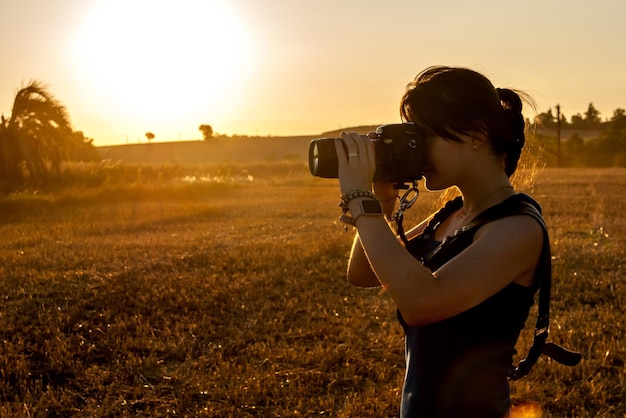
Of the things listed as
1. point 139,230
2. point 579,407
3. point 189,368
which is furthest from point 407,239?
point 139,230

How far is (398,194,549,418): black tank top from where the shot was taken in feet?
5.69

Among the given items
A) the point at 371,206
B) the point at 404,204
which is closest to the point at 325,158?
the point at 371,206

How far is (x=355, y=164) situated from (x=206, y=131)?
382ft

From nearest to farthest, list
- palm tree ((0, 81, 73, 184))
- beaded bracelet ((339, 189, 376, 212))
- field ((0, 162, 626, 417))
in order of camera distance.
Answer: beaded bracelet ((339, 189, 376, 212)), field ((0, 162, 626, 417)), palm tree ((0, 81, 73, 184))

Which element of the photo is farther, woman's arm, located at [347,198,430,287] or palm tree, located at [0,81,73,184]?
palm tree, located at [0,81,73,184]

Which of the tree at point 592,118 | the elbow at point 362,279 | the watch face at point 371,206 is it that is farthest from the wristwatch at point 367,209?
the tree at point 592,118

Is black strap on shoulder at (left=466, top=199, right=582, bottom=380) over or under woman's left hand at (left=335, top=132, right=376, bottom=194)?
under

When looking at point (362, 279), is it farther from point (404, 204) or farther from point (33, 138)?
point (33, 138)

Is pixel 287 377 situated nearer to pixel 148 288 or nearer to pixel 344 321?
pixel 344 321

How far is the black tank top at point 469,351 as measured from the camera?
1.73 meters

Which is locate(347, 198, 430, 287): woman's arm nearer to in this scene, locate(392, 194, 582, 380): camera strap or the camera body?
locate(392, 194, 582, 380): camera strap

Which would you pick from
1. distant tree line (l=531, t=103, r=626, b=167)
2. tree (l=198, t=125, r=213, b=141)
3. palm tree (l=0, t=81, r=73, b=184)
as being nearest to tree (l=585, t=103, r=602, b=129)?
distant tree line (l=531, t=103, r=626, b=167)

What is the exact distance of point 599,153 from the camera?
57.6m

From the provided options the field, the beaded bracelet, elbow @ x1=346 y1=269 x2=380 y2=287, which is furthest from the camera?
the field
